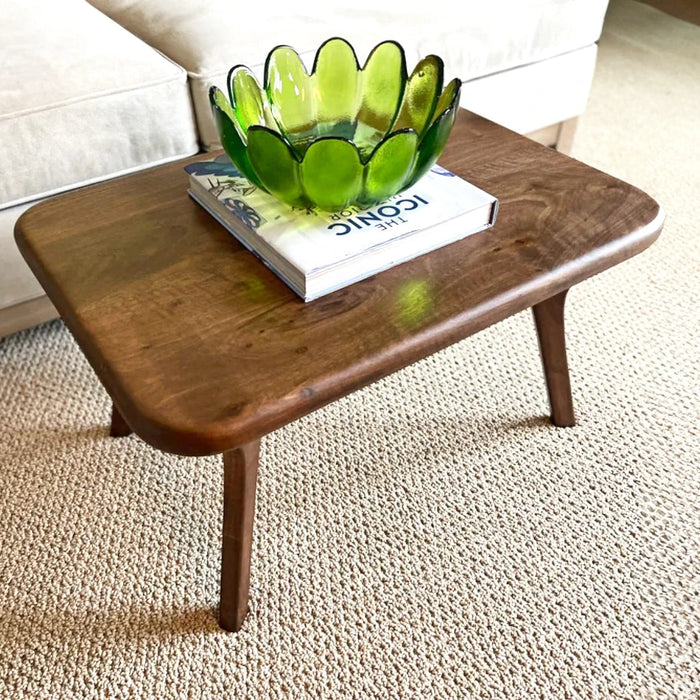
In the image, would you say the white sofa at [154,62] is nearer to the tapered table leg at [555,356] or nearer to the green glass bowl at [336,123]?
the green glass bowl at [336,123]

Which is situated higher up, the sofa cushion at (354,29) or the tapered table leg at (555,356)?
the sofa cushion at (354,29)

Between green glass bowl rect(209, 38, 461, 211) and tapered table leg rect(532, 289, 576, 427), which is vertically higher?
green glass bowl rect(209, 38, 461, 211)

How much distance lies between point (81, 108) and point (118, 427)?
19.5 inches

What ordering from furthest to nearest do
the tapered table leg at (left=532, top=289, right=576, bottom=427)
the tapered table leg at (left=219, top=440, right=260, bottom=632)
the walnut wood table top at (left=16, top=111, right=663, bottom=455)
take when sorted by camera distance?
1. the tapered table leg at (left=532, top=289, right=576, bottom=427)
2. the tapered table leg at (left=219, top=440, right=260, bottom=632)
3. the walnut wood table top at (left=16, top=111, right=663, bottom=455)

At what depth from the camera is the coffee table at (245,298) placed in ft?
2.18

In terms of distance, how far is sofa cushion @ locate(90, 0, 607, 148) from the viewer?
1.25 m

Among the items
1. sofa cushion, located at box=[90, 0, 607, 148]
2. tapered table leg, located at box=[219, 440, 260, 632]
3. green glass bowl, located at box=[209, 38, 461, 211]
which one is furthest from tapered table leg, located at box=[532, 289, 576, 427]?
sofa cushion, located at box=[90, 0, 607, 148]

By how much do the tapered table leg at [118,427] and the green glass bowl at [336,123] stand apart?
0.49 metres

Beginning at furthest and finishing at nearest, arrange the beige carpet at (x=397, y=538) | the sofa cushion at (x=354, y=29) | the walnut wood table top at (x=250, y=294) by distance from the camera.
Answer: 1. the sofa cushion at (x=354, y=29)
2. the beige carpet at (x=397, y=538)
3. the walnut wood table top at (x=250, y=294)

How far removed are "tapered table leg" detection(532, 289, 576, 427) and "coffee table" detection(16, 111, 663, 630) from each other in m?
0.17

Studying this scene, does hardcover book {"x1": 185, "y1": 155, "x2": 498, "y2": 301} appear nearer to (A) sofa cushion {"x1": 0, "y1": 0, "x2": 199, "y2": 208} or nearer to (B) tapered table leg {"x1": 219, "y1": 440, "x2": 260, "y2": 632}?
(B) tapered table leg {"x1": 219, "y1": 440, "x2": 260, "y2": 632}

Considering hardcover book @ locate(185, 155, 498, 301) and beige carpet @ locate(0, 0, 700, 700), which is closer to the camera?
hardcover book @ locate(185, 155, 498, 301)

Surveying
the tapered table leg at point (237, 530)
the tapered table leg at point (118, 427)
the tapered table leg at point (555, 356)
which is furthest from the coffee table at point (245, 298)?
the tapered table leg at point (118, 427)

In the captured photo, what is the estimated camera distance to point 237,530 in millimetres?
823
